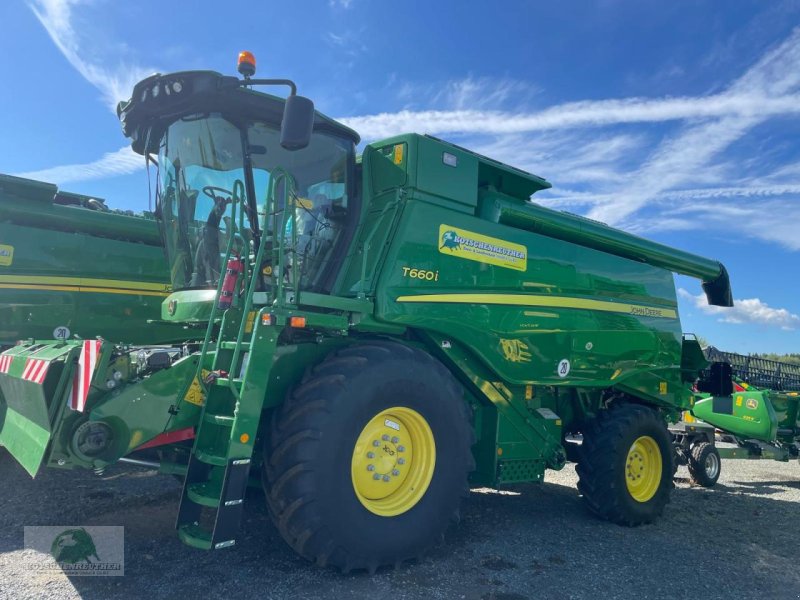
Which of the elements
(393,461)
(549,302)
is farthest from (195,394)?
(549,302)

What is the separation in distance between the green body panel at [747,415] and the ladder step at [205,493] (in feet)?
26.5

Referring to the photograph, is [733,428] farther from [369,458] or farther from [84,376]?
[84,376]

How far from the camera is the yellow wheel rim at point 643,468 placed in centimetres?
606

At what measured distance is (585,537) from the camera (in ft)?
17.1

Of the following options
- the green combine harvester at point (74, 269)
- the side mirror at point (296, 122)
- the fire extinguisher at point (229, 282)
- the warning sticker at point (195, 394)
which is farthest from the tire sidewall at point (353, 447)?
the green combine harvester at point (74, 269)

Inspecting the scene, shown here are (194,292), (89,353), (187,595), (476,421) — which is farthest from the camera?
(476,421)

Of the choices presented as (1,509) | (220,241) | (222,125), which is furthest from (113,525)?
(222,125)

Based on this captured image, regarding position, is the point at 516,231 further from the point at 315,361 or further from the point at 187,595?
the point at 187,595

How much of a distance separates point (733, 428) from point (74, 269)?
959 centimetres

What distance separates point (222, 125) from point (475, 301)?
2278mm

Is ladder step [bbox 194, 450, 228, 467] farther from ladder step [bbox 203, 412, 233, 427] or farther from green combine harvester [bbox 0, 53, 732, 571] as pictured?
ladder step [bbox 203, 412, 233, 427]

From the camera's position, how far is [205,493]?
3.54 meters

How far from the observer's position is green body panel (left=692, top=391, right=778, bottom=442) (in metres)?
9.19

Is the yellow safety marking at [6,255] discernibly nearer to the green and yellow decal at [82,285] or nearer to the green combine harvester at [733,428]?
the green and yellow decal at [82,285]
